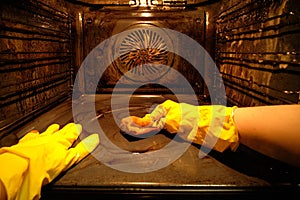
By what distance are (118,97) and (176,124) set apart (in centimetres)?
113

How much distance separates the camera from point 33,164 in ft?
2.95

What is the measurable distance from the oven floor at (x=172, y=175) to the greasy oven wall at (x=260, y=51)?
40 centimetres

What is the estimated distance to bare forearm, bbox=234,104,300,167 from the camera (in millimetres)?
933

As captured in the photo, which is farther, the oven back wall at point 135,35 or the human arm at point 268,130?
the oven back wall at point 135,35

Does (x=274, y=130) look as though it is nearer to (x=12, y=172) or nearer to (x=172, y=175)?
(x=172, y=175)

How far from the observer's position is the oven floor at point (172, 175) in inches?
37.1

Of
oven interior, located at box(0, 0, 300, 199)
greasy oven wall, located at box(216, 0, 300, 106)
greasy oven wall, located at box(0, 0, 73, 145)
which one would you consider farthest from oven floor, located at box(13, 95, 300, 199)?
greasy oven wall, located at box(0, 0, 73, 145)

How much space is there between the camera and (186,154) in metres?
1.24

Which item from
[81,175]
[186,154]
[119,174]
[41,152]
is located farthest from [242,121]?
[41,152]

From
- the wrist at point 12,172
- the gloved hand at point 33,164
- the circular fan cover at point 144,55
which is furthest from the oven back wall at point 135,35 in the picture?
the wrist at point 12,172

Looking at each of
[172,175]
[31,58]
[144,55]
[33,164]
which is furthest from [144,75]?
[33,164]

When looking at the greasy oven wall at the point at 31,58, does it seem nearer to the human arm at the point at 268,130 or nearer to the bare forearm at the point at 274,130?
the human arm at the point at 268,130

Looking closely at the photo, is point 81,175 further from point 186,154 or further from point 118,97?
point 118,97

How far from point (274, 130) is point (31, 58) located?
63.9 inches
